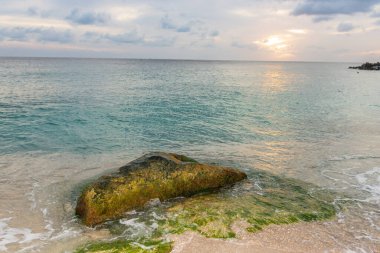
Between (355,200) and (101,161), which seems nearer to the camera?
(355,200)

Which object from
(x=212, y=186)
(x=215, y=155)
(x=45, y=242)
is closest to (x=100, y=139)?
(x=215, y=155)

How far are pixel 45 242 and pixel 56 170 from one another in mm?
7335

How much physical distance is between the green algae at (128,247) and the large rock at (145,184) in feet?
4.72

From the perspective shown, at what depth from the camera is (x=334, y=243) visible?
1032 centimetres

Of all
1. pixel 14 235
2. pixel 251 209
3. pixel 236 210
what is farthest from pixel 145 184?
pixel 14 235

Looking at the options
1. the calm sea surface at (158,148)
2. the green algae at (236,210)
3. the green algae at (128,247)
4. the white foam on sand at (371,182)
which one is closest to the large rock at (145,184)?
the green algae at (236,210)

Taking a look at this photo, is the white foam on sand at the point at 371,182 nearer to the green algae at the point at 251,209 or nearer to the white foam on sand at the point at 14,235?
the green algae at the point at 251,209

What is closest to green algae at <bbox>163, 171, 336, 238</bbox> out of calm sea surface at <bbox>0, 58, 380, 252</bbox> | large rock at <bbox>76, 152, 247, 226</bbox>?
large rock at <bbox>76, 152, 247, 226</bbox>

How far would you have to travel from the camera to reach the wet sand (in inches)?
390

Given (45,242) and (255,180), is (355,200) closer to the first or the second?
(255,180)

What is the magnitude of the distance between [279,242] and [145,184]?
219 inches

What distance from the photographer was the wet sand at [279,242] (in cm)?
990

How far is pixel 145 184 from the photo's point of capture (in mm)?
13016

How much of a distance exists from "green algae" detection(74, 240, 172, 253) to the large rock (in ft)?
4.72
